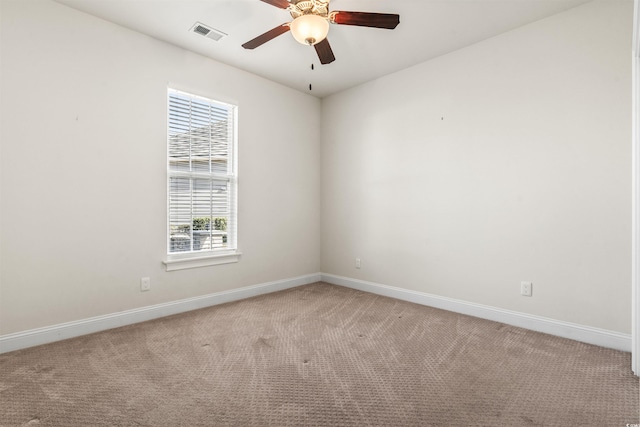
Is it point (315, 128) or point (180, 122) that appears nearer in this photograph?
point (180, 122)

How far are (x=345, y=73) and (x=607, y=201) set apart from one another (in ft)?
9.61

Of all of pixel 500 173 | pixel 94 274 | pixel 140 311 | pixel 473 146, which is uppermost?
pixel 473 146

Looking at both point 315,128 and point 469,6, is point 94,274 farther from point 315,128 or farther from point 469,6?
point 469,6

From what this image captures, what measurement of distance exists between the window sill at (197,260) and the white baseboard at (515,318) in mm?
1726

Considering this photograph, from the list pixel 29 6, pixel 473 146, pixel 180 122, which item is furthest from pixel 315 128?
pixel 29 6

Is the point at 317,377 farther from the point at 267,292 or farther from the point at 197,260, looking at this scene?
the point at 267,292

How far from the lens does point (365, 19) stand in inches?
88.1

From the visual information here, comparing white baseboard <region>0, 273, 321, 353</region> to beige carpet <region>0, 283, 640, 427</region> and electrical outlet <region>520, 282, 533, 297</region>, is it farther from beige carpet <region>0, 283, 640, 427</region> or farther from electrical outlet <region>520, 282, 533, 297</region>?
electrical outlet <region>520, 282, 533, 297</region>

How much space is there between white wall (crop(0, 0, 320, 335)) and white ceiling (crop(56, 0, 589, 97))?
0.82 ft

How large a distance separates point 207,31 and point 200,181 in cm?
149

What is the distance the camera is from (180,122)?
3424mm

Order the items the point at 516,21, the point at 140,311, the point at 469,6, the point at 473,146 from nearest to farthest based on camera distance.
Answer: the point at 469,6 → the point at 516,21 → the point at 140,311 → the point at 473,146

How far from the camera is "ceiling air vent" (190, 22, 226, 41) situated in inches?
117

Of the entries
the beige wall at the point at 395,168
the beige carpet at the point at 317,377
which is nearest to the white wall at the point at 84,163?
the beige wall at the point at 395,168
